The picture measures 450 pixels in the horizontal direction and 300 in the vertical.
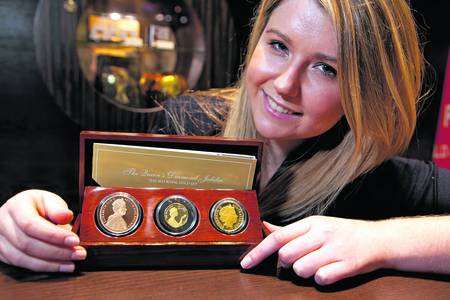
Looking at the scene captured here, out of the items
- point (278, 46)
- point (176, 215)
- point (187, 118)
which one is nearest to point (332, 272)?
point (176, 215)

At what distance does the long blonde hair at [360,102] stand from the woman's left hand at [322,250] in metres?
0.33

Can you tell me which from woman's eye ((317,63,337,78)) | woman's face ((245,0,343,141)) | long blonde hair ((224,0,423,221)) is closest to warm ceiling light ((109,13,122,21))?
long blonde hair ((224,0,423,221))

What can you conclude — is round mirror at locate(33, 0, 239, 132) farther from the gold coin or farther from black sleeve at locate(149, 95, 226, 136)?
the gold coin

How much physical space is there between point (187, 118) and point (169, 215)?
0.76m

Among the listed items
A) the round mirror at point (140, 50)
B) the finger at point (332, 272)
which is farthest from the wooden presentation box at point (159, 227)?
the round mirror at point (140, 50)

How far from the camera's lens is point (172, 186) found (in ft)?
2.65

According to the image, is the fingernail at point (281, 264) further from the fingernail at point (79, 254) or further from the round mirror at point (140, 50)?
the round mirror at point (140, 50)

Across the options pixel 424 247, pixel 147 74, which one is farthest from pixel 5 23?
pixel 424 247

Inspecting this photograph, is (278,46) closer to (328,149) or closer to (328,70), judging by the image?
(328,70)

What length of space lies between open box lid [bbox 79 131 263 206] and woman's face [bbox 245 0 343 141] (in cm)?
26

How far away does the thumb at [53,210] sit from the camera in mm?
709

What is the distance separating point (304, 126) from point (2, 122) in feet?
6.66

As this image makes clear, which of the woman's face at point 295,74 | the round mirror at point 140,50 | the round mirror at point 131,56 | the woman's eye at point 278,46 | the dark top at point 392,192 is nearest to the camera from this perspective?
the woman's face at point 295,74

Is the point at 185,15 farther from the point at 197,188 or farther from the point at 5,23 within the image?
the point at 197,188
